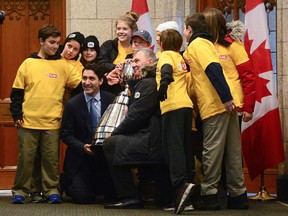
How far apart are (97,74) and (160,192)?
1461 millimetres

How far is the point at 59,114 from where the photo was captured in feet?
37.9

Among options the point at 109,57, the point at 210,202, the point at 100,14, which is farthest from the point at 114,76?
the point at 100,14

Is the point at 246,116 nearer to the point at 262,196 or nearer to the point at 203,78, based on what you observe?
the point at 203,78

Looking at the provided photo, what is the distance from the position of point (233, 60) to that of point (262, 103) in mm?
1042

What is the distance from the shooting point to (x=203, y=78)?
10688 mm

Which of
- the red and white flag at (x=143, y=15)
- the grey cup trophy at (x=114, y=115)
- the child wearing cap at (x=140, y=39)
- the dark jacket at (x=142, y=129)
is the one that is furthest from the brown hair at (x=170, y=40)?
the red and white flag at (x=143, y=15)

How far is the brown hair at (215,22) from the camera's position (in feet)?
36.1

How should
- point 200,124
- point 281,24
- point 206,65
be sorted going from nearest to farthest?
point 206,65 → point 200,124 → point 281,24

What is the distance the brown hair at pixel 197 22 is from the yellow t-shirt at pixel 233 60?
362 millimetres

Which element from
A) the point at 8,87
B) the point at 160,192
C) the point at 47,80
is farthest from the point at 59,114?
the point at 8,87

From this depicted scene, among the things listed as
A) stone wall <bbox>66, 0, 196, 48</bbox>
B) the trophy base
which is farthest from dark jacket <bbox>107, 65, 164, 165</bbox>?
stone wall <bbox>66, 0, 196, 48</bbox>

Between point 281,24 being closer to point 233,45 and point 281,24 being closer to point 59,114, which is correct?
point 233,45

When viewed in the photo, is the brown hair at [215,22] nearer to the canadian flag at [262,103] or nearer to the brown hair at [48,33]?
the canadian flag at [262,103]

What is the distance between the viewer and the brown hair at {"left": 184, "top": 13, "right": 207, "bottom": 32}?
10.8 metres
